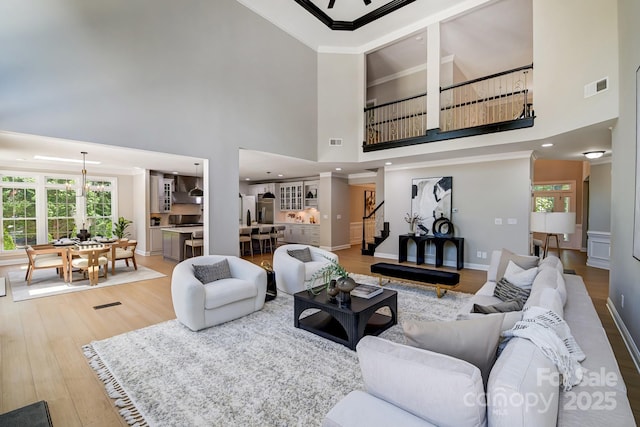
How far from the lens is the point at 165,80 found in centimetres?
442

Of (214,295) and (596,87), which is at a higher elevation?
(596,87)

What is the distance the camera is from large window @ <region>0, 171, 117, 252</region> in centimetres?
735

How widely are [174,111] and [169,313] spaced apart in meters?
3.16

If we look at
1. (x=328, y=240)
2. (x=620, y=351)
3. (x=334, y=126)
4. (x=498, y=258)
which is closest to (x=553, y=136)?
(x=498, y=258)

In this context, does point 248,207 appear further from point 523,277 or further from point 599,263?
point 599,263

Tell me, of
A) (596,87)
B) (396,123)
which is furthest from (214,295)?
(396,123)

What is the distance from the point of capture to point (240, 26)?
5465 mm

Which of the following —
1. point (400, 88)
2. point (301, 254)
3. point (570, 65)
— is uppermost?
point (400, 88)

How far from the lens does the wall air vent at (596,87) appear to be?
3.76m

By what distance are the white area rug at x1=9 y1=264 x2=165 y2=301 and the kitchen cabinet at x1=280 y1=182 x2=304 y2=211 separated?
576 centimetres

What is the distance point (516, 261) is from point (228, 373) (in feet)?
12.0

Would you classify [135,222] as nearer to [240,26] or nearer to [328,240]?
[328,240]

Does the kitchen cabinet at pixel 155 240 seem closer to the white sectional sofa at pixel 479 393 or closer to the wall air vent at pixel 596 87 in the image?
the white sectional sofa at pixel 479 393

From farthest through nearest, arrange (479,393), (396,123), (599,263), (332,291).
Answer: (396,123), (599,263), (332,291), (479,393)
